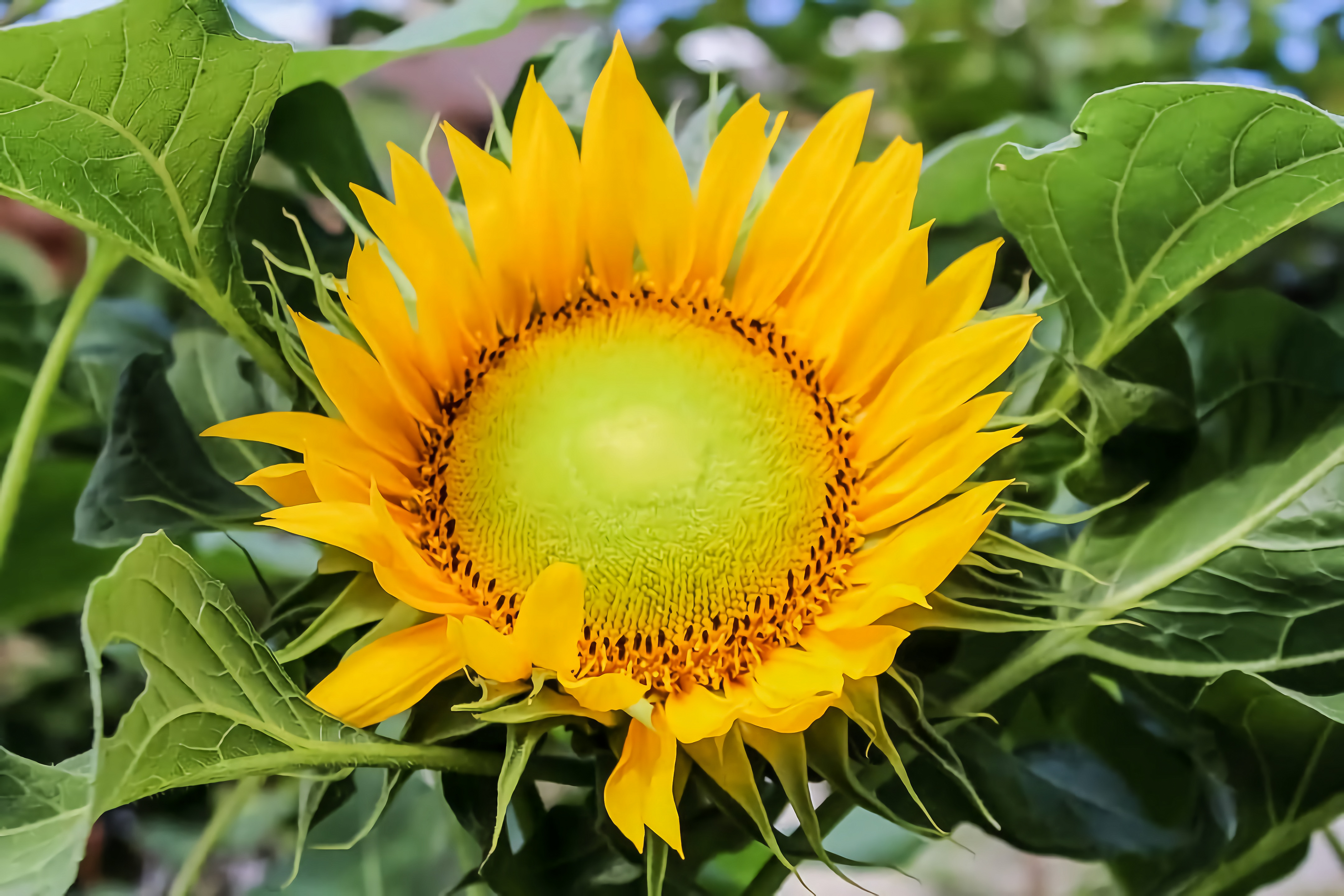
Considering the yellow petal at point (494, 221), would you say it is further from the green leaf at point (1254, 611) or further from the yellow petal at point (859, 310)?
the green leaf at point (1254, 611)

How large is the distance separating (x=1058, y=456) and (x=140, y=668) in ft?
1.48

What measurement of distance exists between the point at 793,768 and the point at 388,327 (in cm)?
18

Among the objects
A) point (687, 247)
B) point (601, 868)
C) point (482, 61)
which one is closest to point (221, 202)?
point (687, 247)

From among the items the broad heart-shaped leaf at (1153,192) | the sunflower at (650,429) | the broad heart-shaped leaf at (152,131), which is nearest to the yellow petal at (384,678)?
the sunflower at (650,429)

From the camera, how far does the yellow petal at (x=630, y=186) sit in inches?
12.7

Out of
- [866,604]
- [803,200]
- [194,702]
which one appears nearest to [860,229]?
[803,200]

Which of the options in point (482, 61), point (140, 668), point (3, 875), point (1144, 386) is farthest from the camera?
point (482, 61)

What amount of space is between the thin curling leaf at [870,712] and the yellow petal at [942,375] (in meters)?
0.08

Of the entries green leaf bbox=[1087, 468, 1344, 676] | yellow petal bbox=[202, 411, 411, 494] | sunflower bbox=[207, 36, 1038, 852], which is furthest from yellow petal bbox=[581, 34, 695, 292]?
green leaf bbox=[1087, 468, 1344, 676]

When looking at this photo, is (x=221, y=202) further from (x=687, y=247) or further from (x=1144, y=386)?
(x=1144, y=386)

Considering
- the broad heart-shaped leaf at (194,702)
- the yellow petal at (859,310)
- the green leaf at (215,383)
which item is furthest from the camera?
the green leaf at (215,383)

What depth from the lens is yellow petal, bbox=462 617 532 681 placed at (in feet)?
0.84

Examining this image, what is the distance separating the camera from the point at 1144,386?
0.33 meters

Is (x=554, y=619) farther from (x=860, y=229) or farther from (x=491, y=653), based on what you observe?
(x=860, y=229)
